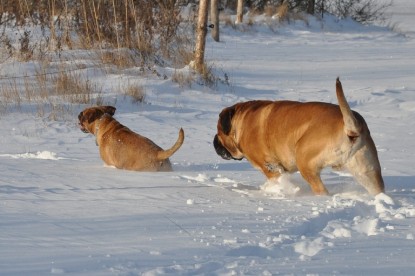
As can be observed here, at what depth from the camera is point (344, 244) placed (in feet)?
15.0

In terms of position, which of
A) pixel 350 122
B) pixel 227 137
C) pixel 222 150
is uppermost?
pixel 350 122

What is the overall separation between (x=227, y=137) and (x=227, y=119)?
7.1 inches

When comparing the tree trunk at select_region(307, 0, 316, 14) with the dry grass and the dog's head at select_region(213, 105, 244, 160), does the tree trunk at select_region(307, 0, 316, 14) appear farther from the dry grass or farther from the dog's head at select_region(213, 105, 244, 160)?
the dog's head at select_region(213, 105, 244, 160)

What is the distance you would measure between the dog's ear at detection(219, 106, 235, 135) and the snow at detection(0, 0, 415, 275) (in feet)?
1.43

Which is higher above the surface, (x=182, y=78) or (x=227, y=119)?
(x=227, y=119)

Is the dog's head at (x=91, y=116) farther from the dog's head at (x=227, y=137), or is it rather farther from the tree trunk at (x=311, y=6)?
the tree trunk at (x=311, y=6)

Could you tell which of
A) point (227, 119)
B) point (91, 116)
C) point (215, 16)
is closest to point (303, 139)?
point (227, 119)

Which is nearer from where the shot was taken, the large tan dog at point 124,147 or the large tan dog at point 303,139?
the large tan dog at point 303,139

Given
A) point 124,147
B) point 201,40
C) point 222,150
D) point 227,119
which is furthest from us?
point 201,40

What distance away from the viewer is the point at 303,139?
20.3ft

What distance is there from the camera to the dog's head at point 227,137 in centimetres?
717

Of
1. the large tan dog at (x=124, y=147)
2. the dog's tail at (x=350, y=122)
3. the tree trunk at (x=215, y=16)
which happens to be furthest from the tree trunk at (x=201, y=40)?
the dog's tail at (x=350, y=122)

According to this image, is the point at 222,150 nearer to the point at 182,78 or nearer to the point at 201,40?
the point at 182,78

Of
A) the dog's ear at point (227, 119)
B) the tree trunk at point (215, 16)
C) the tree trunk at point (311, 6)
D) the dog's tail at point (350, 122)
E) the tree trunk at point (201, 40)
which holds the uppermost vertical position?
the dog's tail at point (350, 122)
